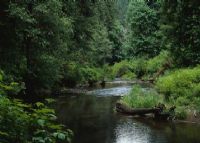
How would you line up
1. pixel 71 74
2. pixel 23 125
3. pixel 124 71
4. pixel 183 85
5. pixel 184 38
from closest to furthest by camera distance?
pixel 23 125 → pixel 183 85 → pixel 184 38 → pixel 71 74 → pixel 124 71

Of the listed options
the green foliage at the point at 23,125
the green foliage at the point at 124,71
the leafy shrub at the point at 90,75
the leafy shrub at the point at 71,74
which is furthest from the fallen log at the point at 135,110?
the green foliage at the point at 124,71

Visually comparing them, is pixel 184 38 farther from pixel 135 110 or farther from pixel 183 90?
pixel 135 110

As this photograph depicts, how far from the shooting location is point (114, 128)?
19578 mm

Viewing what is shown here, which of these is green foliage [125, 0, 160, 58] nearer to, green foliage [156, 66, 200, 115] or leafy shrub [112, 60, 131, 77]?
leafy shrub [112, 60, 131, 77]

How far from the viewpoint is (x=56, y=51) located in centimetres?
3142

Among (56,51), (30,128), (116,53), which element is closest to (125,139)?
(30,128)

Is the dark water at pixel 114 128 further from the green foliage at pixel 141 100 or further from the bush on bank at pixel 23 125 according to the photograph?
the bush on bank at pixel 23 125

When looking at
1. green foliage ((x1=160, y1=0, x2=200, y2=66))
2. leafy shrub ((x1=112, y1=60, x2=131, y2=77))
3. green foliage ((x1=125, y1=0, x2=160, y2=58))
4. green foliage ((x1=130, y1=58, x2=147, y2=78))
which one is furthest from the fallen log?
leafy shrub ((x1=112, y1=60, x2=131, y2=77))

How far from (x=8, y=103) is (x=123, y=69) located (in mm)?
59602

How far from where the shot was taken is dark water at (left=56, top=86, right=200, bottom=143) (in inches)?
683

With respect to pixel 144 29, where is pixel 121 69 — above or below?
below

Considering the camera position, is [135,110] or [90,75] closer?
[135,110]

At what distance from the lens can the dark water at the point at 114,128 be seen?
56.9 ft

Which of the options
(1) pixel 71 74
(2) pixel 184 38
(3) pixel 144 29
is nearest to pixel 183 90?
(2) pixel 184 38
